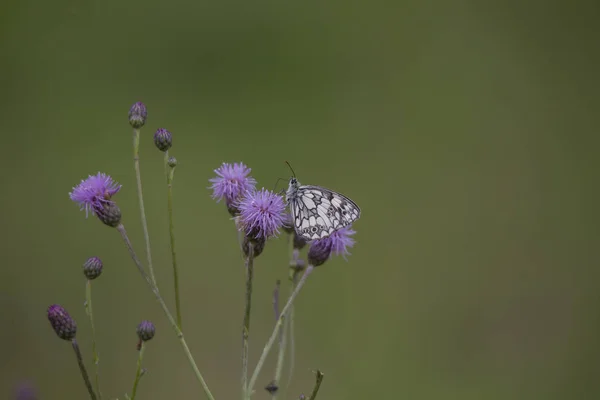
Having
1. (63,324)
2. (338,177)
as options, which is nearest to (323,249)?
(63,324)

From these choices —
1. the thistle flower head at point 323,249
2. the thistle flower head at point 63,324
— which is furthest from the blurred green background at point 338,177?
the thistle flower head at point 63,324

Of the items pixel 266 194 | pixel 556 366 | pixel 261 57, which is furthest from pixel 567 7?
pixel 266 194

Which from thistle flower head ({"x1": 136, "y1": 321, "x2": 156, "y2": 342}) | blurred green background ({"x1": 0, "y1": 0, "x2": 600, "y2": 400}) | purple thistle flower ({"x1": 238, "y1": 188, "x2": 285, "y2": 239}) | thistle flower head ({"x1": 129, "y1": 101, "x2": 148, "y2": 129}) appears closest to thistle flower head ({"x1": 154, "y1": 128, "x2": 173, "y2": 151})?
thistle flower head ({"x1": 129, "y1": 101, "x2": 148, "y2": 129})

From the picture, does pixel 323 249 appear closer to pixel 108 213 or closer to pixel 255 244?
pixel 255 244

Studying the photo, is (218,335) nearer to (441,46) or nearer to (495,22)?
(441,46)

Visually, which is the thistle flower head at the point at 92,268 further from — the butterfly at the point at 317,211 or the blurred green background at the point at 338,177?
the blurred green background at the point at 338,177

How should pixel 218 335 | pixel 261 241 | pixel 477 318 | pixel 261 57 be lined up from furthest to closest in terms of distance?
1. pixel 261 57
2. pixel 477 318
3. pixel 218 335
4. pixel 261 241
